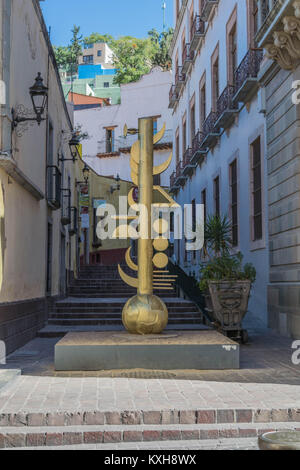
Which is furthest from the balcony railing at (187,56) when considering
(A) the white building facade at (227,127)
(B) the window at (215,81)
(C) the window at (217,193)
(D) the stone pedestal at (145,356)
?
(D) the stone pedestal at (145,356)

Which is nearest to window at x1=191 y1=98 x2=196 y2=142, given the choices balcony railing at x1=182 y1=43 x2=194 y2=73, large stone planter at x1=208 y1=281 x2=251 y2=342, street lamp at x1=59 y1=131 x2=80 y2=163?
balcony railing at x1=182 y1=43 x2=194 y2=73

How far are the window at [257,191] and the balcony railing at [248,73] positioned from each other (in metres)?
1.24

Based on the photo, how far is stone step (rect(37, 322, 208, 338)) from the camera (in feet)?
41.7

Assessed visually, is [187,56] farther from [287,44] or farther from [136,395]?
[136,395]

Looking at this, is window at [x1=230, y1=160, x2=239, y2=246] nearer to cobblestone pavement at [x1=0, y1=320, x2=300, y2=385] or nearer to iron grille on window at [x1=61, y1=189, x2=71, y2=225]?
iron grille on window at [x1=61, y1=189, x2=71, y2=225]

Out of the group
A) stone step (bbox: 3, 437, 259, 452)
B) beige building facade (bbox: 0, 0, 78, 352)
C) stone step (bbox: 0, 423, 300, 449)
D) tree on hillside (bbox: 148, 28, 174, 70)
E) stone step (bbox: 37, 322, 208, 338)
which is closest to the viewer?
stone step (bbox: 3, 437, 259, 452)

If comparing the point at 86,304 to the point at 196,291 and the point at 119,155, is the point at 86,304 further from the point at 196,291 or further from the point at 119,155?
the point at 119,155

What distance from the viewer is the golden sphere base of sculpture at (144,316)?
8.61 m

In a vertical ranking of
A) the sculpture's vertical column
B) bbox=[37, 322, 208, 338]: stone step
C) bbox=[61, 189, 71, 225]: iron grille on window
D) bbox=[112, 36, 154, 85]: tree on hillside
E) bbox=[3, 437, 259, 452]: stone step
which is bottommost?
bbox=[3, 437, 259, 452]: stone step

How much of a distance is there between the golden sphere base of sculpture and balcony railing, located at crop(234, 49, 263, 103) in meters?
7.20

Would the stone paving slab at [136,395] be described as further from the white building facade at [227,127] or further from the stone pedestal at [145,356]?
the white building facade at [227,127]

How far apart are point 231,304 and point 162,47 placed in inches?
1553

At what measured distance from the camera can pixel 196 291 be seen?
15758 millimetres
